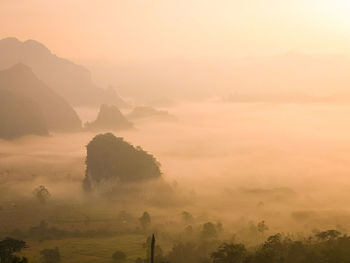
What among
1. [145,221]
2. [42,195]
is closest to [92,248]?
[145,221]

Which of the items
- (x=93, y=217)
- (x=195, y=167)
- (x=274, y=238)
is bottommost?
(x=274, y=238)

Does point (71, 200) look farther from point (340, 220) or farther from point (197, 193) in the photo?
point (340, 220)

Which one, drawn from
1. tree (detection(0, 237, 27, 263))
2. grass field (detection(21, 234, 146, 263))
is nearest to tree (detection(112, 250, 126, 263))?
grass field (detection(21, 234, 146, 263))

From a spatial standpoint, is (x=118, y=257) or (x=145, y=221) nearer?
(x=118, y=257)

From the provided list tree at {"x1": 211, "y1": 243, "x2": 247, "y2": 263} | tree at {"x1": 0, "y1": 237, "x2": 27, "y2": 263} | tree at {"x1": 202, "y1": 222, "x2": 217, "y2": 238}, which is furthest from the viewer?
tree at {"x1": 202, "y1": 222, "x2": 217, "y2": 238}

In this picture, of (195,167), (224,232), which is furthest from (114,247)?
(195,167)

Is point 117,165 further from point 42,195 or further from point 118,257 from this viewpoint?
point 118,257

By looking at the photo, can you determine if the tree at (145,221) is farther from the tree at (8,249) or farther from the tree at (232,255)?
the tree at (232,255)

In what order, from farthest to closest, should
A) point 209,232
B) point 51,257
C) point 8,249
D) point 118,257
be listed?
point 209,232
point 118,257
point 51,257
point 8,249

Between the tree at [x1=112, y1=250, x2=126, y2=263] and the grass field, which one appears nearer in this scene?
the tree at [x1=112, y1=250, x2=126, y2=263]

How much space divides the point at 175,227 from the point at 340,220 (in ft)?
136

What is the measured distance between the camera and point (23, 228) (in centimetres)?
11350

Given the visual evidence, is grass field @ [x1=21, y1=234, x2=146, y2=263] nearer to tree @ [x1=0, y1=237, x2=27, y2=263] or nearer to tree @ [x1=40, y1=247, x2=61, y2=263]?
tree @ [x1=40, y1=247, x2=61, y2=263]

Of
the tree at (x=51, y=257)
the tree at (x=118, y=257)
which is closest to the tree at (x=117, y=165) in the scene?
the tree at (x=118, y=257)
